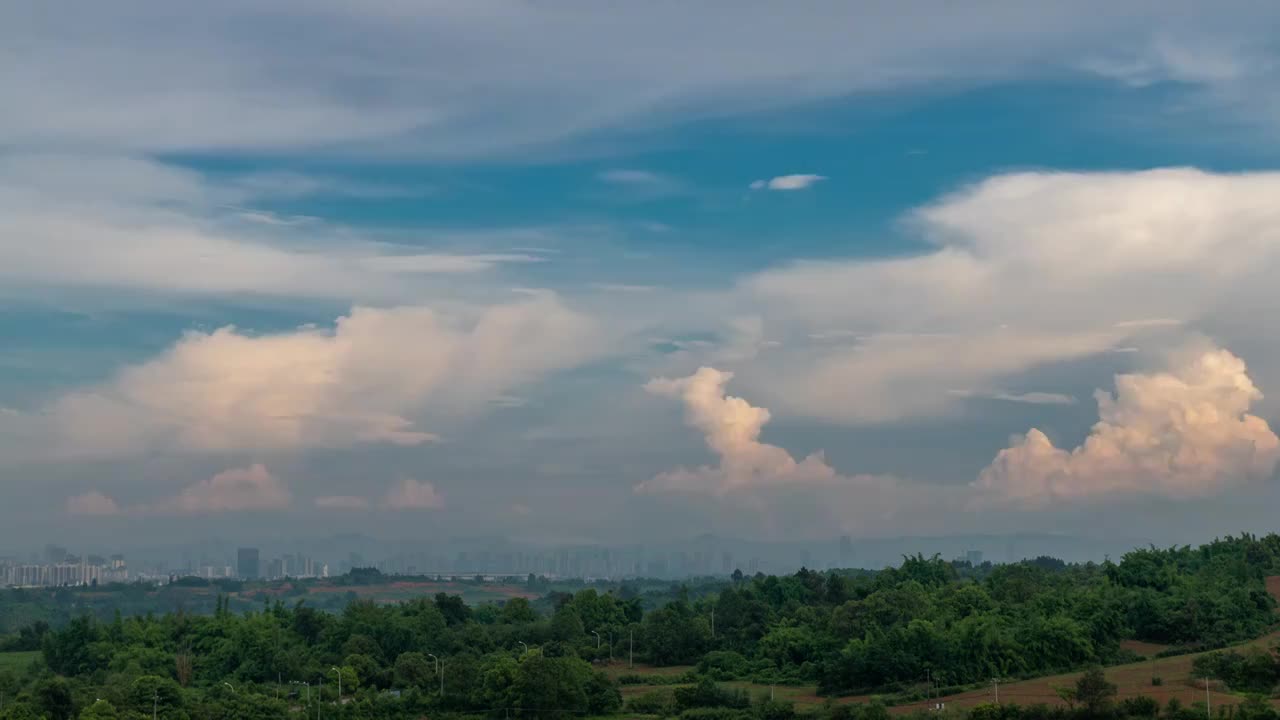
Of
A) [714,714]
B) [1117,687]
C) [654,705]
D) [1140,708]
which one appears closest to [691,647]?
[654,705]

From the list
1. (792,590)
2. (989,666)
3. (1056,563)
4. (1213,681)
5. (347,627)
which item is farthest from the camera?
(1056,563)

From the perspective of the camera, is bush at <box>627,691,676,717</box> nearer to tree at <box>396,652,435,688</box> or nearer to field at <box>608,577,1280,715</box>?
field at <box>608,577,1280,715</box>

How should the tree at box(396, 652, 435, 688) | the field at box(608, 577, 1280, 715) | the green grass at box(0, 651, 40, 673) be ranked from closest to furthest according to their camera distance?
the field at box(608, 577, 1280, 715) → the tree at box(396, 652, 435, 688) → the green grass at box(0, 651, 40, 673)

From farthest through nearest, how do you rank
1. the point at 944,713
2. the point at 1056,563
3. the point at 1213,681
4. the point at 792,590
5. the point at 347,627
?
the point at 1056,563 < the point at 792,590 < the point at 347,627 < the point at 1213,681 < the point at 944,713

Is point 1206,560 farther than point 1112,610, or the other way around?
point 1206,560

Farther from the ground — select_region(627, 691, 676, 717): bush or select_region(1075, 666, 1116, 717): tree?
select_region(1075, 666, 1116, 717): tree

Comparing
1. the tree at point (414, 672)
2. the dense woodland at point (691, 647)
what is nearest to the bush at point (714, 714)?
the dense woodland at point (691, 647)

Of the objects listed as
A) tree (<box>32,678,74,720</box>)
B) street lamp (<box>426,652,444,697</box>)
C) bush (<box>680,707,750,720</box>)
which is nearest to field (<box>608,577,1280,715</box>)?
bush (<box>680,707,750,720</box>)

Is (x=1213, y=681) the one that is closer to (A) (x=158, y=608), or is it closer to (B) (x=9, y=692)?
(B) (x=9, y=692)

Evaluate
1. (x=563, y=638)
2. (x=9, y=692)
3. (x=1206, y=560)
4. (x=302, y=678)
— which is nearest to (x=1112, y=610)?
(x=1206, y=560)
